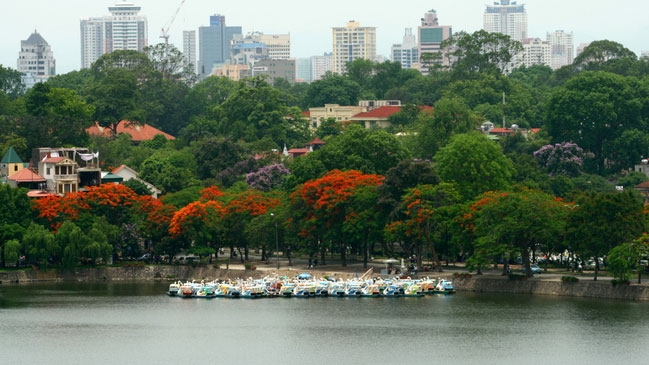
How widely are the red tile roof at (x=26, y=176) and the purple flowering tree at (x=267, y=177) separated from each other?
15.5 m

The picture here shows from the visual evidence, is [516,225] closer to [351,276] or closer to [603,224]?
[603,224]

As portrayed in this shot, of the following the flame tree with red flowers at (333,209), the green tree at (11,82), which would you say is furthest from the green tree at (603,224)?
the green tree at (11,82)

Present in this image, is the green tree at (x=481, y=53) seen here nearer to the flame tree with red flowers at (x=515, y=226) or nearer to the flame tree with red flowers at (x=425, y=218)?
the flame tree with red flowers at (x=425, y=218)

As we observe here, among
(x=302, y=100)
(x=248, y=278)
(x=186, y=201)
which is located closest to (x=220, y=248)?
(x=186, y=201)

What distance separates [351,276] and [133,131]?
64229 millimetres

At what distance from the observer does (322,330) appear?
235 ft

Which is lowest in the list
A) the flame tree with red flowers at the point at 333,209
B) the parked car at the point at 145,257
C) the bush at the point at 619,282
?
the bush at the point at 619,282

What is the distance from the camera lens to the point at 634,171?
121188 millimetres

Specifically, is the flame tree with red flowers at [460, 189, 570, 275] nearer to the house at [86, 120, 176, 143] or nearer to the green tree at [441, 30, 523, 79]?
the house at [86, 120, 176, 143]

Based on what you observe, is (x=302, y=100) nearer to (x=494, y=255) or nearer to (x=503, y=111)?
(x=503, y=111)

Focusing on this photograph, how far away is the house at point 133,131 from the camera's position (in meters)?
146

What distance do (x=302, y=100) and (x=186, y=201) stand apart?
82.6m

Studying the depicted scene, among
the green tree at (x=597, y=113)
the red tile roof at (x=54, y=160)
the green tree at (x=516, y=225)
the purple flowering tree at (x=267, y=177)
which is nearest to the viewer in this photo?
the green tree at (x=516, y=225)

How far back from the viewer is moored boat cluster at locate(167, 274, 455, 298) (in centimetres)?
8331
